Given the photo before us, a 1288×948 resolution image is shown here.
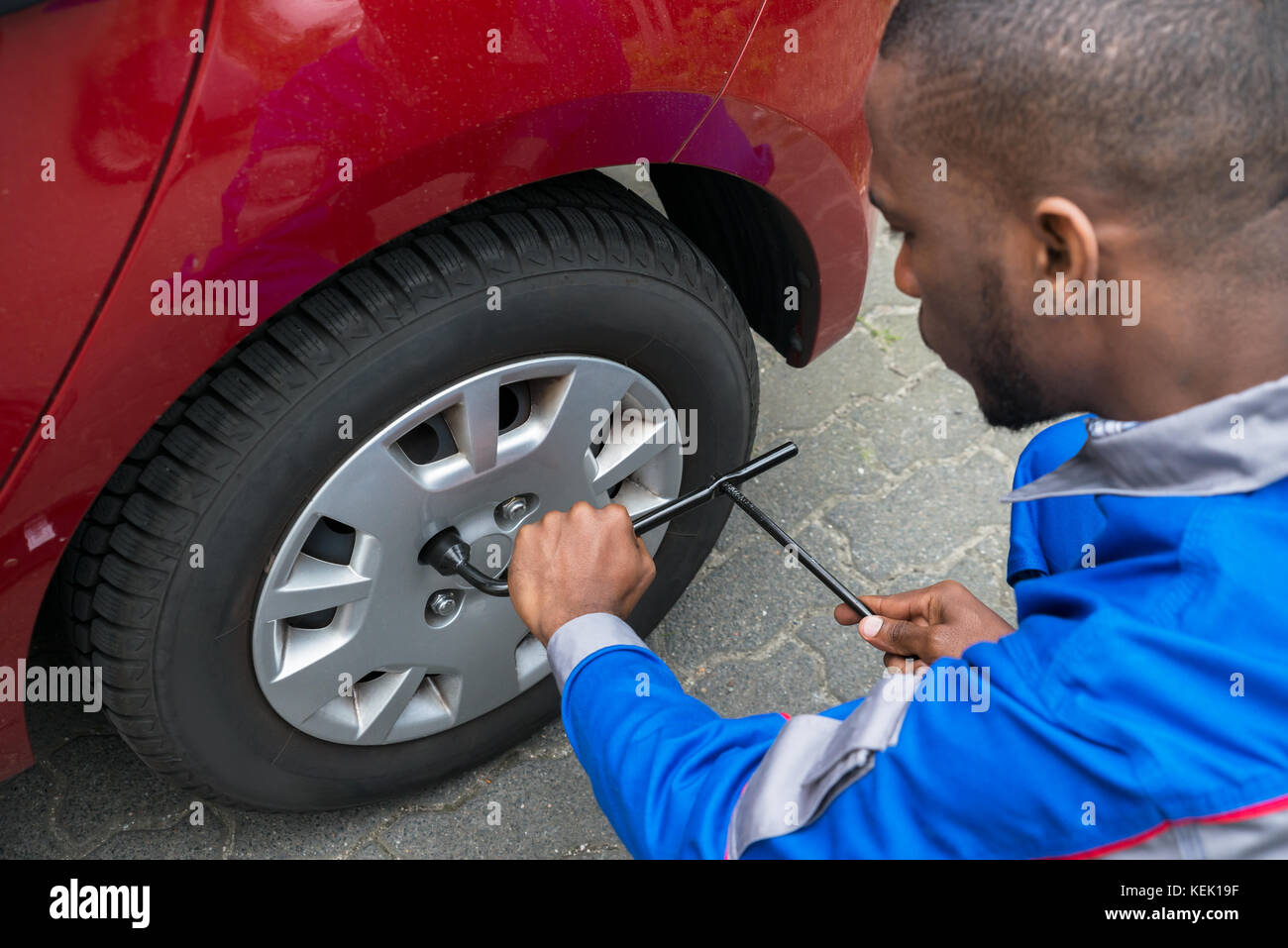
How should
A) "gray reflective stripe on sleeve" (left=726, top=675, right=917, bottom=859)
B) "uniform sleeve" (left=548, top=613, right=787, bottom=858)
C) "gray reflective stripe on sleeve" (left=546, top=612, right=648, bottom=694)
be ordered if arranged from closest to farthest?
"gray reflective stripe on sleeve" (left=726, top=675, right=917, bottom=859) → "uniform sleeve" (left=548, top=613, right=787, bottom=858) → "gray reflective stripe on sleeve" (left=546, top=612, right=648, bottom=694)

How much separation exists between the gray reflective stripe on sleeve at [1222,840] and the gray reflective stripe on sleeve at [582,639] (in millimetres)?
563

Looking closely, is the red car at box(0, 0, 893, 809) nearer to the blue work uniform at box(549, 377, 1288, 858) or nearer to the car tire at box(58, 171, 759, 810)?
the car tire at box(58, 171, 759, 810)

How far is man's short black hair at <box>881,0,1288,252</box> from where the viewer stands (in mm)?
879

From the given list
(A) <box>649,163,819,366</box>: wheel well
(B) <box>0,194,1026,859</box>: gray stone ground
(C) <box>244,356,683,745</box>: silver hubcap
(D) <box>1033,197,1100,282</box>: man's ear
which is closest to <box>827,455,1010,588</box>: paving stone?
(B) <box>0,194,1026,859</box>: gray stone ground

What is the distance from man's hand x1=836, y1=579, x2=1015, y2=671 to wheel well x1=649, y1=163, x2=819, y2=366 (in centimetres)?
58

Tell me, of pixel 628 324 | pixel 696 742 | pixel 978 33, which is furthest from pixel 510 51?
pixel 696 742

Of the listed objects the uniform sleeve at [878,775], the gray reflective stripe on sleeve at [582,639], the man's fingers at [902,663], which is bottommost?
the uniform sleeve at [878,775]

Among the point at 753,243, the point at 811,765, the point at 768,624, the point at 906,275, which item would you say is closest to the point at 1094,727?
the point at 811,765

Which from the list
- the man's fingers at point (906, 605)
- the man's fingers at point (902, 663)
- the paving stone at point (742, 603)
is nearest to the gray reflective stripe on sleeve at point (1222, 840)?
the man's fingers at point (902, 663)

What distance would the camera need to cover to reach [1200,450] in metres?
0.95

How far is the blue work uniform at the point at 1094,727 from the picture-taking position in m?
0.85

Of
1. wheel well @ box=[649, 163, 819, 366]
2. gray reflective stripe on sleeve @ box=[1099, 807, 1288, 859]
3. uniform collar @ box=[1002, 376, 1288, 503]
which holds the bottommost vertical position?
gray reflective stripe on sleeve @ box=[1099, 807, 1288, 859]

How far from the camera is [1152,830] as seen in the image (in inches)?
34.5

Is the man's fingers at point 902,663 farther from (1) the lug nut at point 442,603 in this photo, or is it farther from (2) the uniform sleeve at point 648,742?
(1) the lug nut at point 442,603
